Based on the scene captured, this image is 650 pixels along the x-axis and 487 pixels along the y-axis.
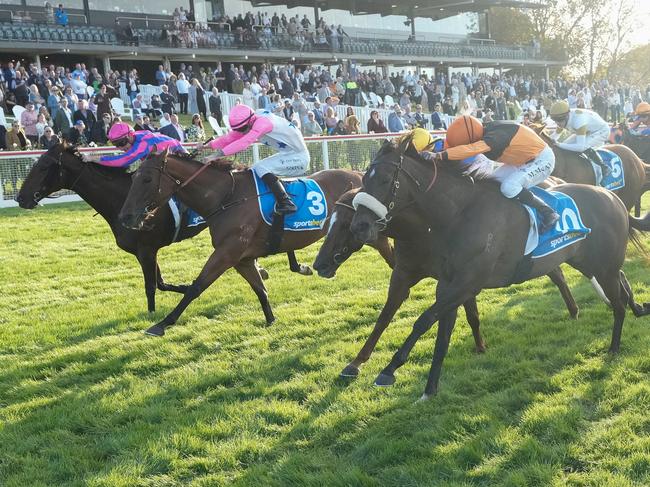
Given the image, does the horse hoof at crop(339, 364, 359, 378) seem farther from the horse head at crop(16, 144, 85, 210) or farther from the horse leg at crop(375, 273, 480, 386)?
the horse head at crop(16, 144, 85, 210)

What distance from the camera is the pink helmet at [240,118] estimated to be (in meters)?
5.83

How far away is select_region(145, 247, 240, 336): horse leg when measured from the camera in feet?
17.3

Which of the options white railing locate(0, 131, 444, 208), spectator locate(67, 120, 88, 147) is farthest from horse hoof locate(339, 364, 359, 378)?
spectator locate(67, 120, 88, 147)

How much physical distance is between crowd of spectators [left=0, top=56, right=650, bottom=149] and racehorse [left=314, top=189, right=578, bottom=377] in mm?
8494

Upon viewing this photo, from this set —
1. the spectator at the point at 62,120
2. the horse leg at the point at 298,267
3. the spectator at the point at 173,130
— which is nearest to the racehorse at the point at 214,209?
the horse leg at the point at 298,267

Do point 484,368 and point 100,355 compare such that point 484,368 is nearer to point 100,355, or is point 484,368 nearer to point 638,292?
point 638,292

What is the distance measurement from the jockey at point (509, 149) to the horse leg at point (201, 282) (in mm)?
2065

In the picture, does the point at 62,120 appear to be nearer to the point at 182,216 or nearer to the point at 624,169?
the point at 182,216

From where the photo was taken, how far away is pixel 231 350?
5238 mm

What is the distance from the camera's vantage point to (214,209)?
18.5ft

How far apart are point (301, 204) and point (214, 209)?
33.1 inches

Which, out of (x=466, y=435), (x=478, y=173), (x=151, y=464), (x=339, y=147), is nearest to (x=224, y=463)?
(x=151, y=464)

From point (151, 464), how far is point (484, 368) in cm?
226

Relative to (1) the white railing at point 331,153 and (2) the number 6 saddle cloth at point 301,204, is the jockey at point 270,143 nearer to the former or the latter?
(2) the number 6 saddle cloth at point 301,204
